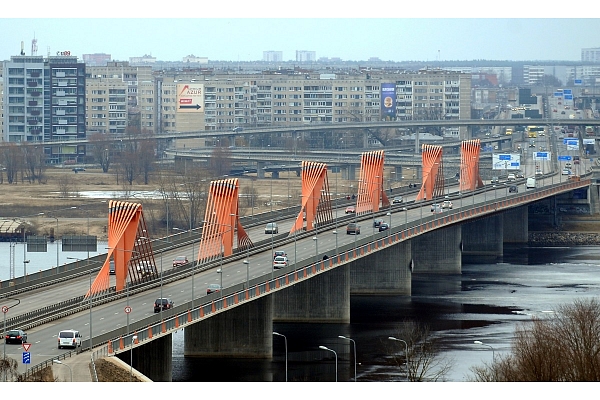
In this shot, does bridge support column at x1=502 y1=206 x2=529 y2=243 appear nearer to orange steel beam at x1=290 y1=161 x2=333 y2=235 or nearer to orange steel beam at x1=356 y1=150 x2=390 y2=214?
orange steel beam at x1=356 y1=150 x2=390 y2=214

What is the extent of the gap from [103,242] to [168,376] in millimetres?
74316

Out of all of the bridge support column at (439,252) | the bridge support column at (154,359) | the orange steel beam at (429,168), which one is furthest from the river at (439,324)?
the orange steel beam at (429,168)

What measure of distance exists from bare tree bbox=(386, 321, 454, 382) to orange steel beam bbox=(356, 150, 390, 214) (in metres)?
37.8

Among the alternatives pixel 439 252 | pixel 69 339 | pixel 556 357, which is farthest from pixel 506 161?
pixel 69 339

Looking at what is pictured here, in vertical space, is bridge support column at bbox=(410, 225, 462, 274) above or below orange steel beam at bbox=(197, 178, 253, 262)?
below

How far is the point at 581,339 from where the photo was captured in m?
78.4

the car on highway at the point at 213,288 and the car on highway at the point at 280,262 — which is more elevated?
the car on highway at the point at 280,262

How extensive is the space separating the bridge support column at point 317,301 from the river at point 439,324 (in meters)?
1.19

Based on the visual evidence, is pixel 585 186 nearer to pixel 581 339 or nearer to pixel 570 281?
pixel 570 281

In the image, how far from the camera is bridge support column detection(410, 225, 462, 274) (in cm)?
14300

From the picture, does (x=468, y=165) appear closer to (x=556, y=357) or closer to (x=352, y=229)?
(x=352, y=229)

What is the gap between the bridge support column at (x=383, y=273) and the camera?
126625 mm

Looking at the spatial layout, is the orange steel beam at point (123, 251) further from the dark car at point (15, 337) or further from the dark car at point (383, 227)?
the dark car at point (383, 227)

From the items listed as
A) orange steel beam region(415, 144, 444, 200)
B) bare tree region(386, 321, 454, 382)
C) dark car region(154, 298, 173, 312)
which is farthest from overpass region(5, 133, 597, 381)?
bare tree region(386, 321, 454, 382)
